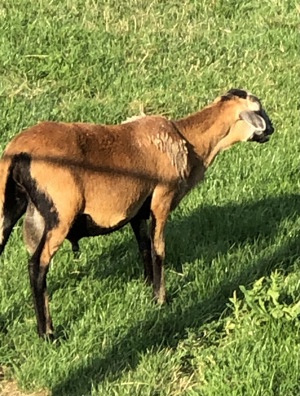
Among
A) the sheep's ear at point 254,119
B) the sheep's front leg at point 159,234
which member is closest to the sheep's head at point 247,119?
the sheep's ear at point 254,119

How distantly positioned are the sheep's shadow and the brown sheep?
28 cm

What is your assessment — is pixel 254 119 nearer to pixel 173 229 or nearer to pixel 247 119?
pixel 247 119

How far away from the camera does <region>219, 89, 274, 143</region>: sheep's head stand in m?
6.22

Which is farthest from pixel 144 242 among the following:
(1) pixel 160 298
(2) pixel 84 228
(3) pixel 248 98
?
(3) pixel 248 98

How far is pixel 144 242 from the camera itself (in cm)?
621

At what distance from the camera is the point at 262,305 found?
541cm

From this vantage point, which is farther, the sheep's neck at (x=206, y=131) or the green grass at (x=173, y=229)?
the sheep's neck at (x=206, y=131)

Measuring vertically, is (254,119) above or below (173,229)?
above

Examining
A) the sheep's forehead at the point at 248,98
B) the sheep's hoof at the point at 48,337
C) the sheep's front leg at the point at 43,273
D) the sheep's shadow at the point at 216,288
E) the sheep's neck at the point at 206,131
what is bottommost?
the sheep's shadow at the point at 216,288

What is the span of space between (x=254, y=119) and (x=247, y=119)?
5cm

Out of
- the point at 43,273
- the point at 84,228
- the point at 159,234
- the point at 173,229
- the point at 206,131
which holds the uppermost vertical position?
the point at 206,131

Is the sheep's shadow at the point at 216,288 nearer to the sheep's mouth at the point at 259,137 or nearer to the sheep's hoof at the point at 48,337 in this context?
the sheep's hoof at the point at 48,337

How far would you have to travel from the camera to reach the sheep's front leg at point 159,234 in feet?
19.2

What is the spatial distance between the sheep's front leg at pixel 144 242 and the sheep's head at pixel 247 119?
2.75ft
